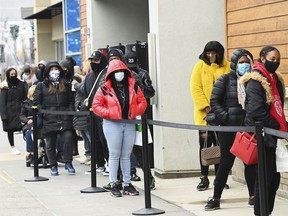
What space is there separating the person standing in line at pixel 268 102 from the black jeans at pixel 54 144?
5280 mm

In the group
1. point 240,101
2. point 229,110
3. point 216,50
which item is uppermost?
point 216,50

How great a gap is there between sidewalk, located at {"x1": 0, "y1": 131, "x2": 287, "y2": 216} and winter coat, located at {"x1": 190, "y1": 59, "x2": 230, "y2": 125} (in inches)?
42.1

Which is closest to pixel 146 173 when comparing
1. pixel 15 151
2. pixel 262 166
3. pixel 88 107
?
pixel 262 166

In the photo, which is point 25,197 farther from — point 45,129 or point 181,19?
point 181,19

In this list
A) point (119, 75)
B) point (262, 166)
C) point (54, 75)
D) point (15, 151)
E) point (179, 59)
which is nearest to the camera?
point (262, 166)

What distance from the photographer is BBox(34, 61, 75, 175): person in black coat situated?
12.6 m

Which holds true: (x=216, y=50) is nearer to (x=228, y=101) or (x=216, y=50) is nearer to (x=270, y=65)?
(x=228, y=101)

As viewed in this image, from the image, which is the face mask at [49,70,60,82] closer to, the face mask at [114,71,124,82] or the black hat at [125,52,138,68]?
the black hat at [125,52,138,68]

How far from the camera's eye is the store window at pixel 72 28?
22922 millimetres

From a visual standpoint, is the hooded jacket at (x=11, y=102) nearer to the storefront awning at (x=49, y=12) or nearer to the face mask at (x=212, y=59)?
the face mask at (x=212, y=59)

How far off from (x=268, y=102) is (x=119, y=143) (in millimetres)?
2877

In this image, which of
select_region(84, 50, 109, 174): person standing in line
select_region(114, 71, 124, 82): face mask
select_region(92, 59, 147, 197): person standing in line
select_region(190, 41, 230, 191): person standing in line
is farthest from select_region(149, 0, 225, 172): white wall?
select_region(114, 71, 124, 82): face mask

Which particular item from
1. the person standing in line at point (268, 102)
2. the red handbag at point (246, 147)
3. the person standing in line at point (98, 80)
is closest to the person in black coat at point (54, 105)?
the person standing in line at point (98, 80)

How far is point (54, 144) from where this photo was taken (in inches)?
505
